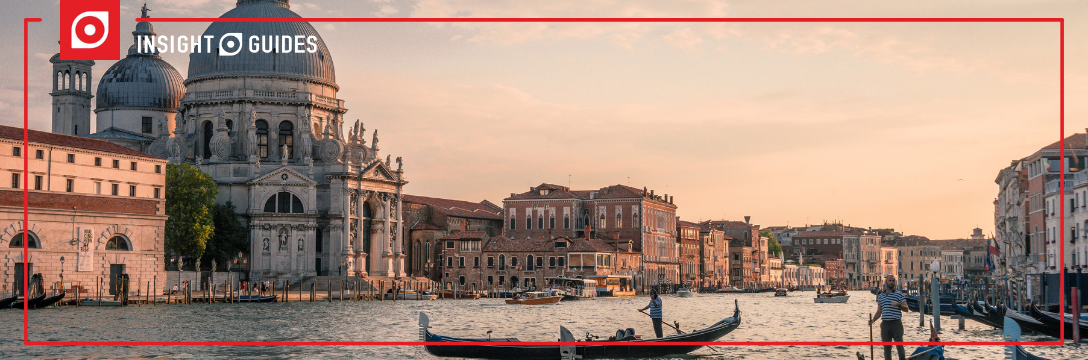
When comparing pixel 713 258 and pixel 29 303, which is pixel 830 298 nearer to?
pixel 713 258

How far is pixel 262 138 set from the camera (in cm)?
6869

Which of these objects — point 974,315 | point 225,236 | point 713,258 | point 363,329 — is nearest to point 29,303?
point 363,329

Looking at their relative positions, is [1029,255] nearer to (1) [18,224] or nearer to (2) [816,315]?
(2) [816,315]

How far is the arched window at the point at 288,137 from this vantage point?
69062 millimetres

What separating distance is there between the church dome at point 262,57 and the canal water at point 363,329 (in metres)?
23.3

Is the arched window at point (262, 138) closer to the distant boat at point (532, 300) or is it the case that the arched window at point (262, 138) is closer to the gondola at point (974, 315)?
the distant boat at point (532, 300)

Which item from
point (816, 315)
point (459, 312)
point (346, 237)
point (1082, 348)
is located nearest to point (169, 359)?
point (1082, 348)

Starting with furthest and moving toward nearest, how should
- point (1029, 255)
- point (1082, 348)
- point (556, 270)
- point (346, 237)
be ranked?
point (556, 270) < point (346, 237) < point (1029, 255) < point (1082, 348)

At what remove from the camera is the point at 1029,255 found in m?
48.7

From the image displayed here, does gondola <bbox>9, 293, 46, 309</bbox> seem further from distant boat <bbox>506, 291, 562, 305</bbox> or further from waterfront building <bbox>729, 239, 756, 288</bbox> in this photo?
waterfront building <bbox>729, 239, 756, 288</bbox>

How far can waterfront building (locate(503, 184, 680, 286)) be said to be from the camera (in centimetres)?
8112

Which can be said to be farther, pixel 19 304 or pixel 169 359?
pixel 19 304

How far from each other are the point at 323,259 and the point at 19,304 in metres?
28.5

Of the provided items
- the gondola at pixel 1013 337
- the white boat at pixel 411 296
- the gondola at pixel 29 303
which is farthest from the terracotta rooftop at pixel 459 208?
the gondola at pixel 1013 337
